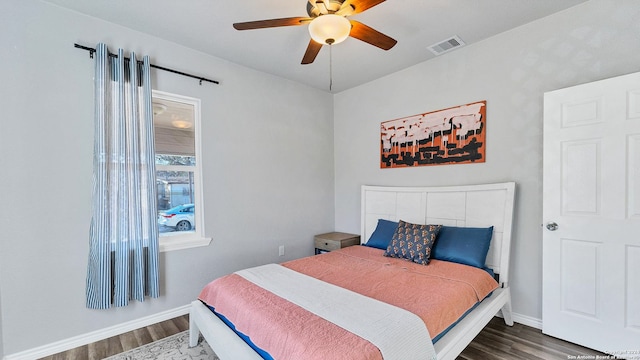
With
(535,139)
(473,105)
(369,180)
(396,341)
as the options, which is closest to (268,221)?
(369,180)

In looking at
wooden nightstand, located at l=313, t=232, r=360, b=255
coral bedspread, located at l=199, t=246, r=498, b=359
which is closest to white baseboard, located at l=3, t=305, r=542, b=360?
coral bedspread, located at l=199, t=246, r=498, b=359

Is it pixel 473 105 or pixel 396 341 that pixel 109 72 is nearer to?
pixel 396 341

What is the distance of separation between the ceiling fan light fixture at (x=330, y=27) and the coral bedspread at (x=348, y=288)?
1.71m

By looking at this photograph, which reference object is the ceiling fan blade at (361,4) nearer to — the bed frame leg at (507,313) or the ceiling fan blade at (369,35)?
the ceiling fan blade at (369,35)

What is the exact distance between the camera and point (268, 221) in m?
3.57

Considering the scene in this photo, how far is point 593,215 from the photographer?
2.16 metres

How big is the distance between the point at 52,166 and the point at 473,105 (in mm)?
3877

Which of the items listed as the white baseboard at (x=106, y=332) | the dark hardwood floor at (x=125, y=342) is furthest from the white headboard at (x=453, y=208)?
the dark hardwood floor at (x=125, y=342)

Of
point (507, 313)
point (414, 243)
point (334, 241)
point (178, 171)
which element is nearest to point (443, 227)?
point (414, 243)

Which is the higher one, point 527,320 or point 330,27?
point 330,27

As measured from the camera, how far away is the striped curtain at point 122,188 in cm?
230

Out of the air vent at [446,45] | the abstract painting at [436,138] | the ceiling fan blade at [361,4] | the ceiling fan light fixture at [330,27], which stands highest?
the air vent at [446,45]

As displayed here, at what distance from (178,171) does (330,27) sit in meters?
2.15

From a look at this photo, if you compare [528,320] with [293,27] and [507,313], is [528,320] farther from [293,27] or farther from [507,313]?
[293,27]
